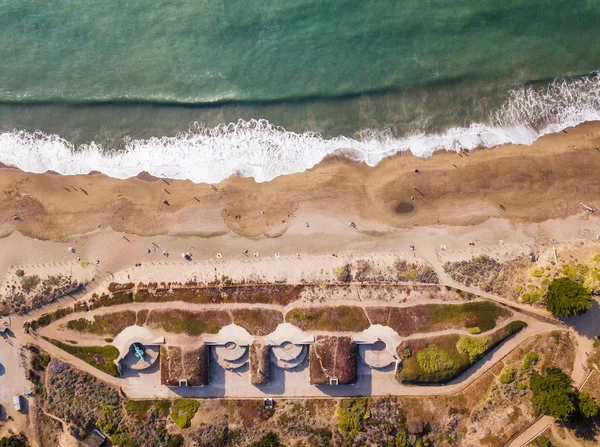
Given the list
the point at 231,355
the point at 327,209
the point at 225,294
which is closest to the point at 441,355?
the point at 327,209

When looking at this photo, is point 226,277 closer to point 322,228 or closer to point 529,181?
point 322,228

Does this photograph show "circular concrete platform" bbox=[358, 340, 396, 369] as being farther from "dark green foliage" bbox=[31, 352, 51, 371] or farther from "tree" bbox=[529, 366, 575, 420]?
"dark green foliage" bbox=[31, 352, 51, 371]

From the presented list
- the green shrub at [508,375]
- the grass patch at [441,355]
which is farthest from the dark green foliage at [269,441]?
the green shrub at [508,375]

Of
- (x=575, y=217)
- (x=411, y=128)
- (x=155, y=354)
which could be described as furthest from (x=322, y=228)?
(x=575, y=217)

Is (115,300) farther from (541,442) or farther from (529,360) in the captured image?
(541,442)

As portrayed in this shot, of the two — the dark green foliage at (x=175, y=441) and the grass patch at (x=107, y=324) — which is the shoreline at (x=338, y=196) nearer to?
the grass patch at (x=107, y=324)

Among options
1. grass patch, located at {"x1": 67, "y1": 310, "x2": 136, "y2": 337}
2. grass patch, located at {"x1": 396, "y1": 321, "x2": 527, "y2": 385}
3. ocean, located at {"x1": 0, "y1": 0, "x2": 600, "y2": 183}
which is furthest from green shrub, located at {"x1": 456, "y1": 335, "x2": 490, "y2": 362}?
grass patch, located at {"x1": 67, "y1": 310, "x2": 136, "y2": 337}
